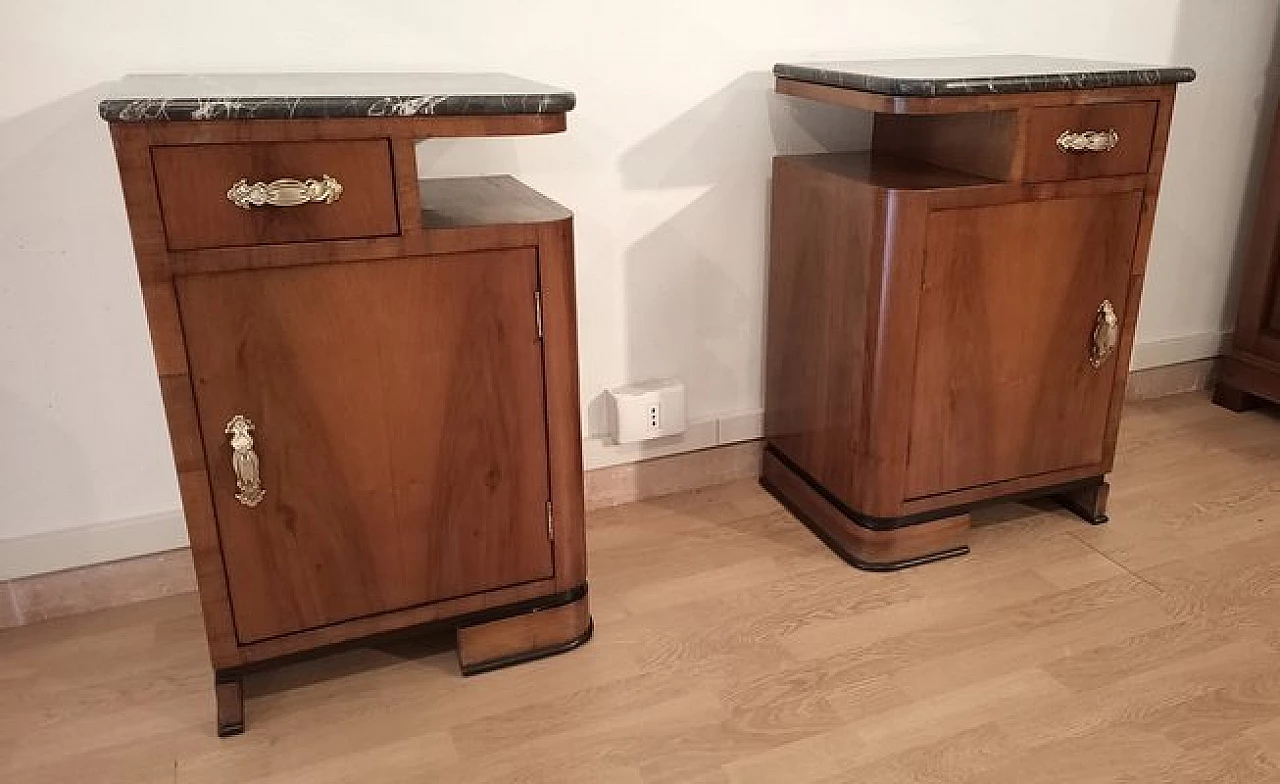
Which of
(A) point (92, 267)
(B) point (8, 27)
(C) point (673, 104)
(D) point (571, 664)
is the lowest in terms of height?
(D) point (571, 664)

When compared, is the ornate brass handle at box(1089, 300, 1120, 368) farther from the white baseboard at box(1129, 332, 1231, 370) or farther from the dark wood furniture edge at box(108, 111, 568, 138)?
the dark wood furniture edge at box(108, 111, 568, 138)

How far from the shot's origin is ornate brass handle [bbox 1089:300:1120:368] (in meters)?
1.70

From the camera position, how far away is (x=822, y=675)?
1.45 metres

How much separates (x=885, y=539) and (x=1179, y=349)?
4.13 ft

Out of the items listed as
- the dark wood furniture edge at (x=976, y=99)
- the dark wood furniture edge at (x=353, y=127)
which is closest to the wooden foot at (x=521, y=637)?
the dark wood furniture edge at (x=353, y=127)

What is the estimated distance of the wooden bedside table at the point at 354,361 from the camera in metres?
1.13

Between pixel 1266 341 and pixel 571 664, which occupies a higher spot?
pixel 1266 341

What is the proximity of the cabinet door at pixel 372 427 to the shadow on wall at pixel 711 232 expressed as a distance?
547 millimetres

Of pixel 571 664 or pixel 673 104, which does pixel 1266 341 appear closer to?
pixel 673 104

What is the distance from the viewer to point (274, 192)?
1.13 meters

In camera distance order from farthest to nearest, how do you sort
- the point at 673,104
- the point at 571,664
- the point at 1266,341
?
the point at 1266,341 → the point at 673,104 → the point at 571,664

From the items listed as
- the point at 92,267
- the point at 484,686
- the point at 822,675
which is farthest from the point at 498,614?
the point at 92,267

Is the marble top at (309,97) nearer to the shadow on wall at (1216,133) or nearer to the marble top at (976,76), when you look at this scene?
the marble top at (976,76)

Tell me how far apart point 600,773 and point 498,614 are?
287mm
